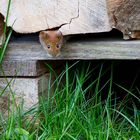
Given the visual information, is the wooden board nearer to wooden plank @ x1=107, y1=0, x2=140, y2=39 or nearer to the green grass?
wooden plank @ x1=107, y1=0, x2=140, y2=39

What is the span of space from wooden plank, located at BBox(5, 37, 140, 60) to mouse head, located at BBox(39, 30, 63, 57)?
7 cm

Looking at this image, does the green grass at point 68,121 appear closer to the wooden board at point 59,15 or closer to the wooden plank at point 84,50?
the wooden plank at point 84,50

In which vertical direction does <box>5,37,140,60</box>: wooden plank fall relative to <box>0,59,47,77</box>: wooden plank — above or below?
above

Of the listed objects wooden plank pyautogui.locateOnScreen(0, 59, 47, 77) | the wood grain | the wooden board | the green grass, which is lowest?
the green grass

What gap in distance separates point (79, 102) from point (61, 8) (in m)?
0.47

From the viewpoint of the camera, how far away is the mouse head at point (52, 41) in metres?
2.07

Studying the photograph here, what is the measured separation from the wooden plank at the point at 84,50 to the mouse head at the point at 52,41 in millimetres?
75

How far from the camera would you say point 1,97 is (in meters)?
2.26

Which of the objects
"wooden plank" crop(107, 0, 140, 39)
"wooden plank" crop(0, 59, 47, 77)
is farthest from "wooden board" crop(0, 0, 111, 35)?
"wooden plank" crop(0, 59, 47, 77)

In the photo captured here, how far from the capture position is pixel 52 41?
2.07 metres

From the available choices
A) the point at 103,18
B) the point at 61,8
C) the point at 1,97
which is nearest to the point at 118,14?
the point at 103,18

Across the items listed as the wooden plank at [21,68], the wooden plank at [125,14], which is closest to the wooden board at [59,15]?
the wooden plank at [125,14]

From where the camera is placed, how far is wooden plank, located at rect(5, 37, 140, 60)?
2061mm

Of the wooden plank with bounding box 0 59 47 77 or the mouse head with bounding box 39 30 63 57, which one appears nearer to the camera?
the mouse head with bounding box 39 30 63 57
